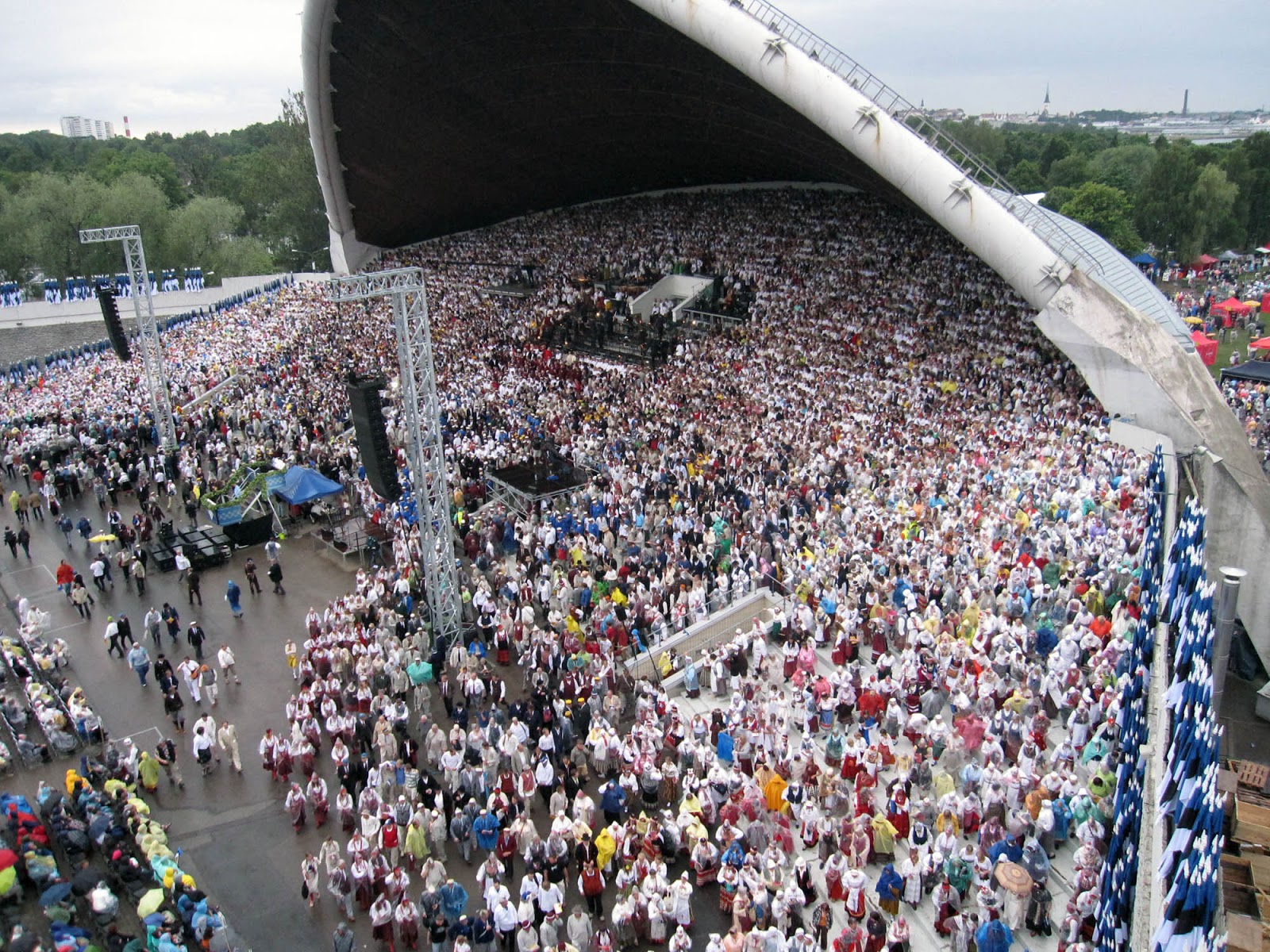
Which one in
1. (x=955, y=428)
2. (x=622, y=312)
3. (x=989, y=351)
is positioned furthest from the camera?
(x=622, y=312)

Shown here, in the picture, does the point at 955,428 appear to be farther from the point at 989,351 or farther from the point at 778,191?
the point at 778,191

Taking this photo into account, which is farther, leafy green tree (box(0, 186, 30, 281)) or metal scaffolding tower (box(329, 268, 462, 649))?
leafy green tree (box(0, 186, 30, 281))

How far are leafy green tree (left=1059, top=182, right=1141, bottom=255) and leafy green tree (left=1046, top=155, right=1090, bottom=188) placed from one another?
19.8 meters

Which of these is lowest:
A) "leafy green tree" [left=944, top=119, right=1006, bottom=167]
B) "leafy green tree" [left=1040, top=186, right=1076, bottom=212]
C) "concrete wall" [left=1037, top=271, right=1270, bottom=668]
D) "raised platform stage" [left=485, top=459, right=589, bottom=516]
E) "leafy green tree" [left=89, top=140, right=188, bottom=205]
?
"raised platform stage" [left=485, top=459, right=589, bottom=516]

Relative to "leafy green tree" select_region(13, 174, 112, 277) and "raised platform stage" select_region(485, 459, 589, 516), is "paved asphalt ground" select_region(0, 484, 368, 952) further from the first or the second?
"leafy green tree" select_region(13, 174, 112, 277)

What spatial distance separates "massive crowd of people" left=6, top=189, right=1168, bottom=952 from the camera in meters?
10.2

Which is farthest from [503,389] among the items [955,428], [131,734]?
[131,734]

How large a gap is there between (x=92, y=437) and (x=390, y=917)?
2177cm

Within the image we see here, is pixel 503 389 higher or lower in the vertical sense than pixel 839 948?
higher

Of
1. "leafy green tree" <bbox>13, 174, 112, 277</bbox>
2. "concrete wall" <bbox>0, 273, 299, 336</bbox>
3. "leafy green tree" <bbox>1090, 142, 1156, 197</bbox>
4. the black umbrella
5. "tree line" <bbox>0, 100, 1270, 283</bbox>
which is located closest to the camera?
the black umbrella

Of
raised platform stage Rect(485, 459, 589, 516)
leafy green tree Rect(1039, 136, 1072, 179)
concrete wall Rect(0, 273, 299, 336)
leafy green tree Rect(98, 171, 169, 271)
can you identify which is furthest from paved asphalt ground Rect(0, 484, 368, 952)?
leafy green tree Rect(1039, 136, 1072, 179)

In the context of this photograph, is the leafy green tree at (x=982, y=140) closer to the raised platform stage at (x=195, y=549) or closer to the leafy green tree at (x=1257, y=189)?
the leafy green tree at (x=1257, y=189)

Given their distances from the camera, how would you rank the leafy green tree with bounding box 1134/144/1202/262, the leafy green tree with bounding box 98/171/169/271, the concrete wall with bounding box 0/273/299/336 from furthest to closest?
1. the leafy green tree with bounding box 98/171/169/271
2. the leafy green tree with bounding box 1134/144/1202/262
3. the concrete wall with bounding box 0/273/299/336

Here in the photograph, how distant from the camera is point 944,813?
33.9 feet
